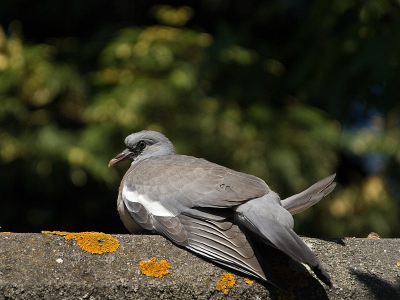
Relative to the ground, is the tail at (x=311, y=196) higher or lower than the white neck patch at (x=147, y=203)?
higher

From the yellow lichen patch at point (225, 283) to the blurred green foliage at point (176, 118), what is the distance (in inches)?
158

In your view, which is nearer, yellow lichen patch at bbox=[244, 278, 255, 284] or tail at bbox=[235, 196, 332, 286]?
tail at bbox=[235, 196, 332, 286]

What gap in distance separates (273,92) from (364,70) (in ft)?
6.32

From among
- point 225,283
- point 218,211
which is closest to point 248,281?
point 225,283

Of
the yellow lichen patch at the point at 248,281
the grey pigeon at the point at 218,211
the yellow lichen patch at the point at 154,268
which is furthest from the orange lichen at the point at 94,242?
the yellow lichen patch at the point at 248,281

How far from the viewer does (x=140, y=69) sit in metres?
7.39

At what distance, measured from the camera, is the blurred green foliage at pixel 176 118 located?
712 cm

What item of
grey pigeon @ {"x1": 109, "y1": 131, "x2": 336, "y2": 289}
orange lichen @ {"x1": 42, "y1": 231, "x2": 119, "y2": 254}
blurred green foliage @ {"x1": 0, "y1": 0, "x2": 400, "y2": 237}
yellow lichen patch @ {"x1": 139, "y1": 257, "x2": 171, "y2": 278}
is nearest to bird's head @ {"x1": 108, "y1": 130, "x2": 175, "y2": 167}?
grey pigeon @ {"x1": 109, "y1": 131, "x2": 336, "y2": 289}

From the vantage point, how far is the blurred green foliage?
23.4 ft

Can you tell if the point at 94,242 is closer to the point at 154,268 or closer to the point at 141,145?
the point at 154,268

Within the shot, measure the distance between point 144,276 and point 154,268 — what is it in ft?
0.23

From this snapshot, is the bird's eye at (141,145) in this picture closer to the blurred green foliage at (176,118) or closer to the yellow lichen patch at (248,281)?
the blurred green foliage at (176,118)

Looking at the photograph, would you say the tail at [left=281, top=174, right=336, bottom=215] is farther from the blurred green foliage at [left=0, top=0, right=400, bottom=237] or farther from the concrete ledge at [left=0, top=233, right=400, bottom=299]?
the blurred green foliage at [left=0, top=0, right=400, bottom=237]

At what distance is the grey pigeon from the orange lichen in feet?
1.35
